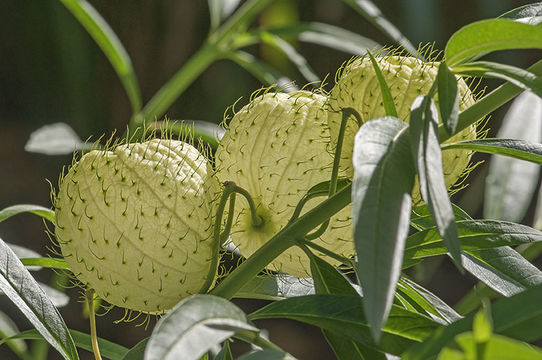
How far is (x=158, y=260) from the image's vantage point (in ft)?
1.45

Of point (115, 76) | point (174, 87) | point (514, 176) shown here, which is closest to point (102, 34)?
point (174, 87)

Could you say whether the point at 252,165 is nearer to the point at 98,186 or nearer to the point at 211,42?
the point at 98,186

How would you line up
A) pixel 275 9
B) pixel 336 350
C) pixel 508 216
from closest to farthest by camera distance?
pixel 336 350 → pixel 508 216 → pixel 275 9

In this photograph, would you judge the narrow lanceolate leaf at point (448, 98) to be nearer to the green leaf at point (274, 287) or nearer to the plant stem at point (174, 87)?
the green leaf at point (274, 287)

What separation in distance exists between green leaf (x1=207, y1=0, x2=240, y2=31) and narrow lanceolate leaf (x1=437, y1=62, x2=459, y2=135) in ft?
2.18

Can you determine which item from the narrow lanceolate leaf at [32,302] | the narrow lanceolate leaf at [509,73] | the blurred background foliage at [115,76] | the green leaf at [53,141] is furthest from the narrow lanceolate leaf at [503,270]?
the blurred background foliage at [115,76]

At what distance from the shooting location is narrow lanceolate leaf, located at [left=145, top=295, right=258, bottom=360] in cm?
27

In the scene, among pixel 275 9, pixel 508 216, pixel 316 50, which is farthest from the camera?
pixel 316 50

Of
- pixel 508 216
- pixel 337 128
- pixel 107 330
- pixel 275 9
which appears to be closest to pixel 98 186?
pixel 337 128

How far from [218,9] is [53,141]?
304 mm

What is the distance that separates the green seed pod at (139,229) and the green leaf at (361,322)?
0.29 ft

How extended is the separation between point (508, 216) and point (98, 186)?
0.56 meters

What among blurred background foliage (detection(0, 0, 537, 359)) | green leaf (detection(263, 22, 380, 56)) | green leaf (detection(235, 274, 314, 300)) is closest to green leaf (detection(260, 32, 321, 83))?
green leaf (detection(263, 22, 380, 56))

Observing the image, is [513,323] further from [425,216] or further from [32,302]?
[32,302]
